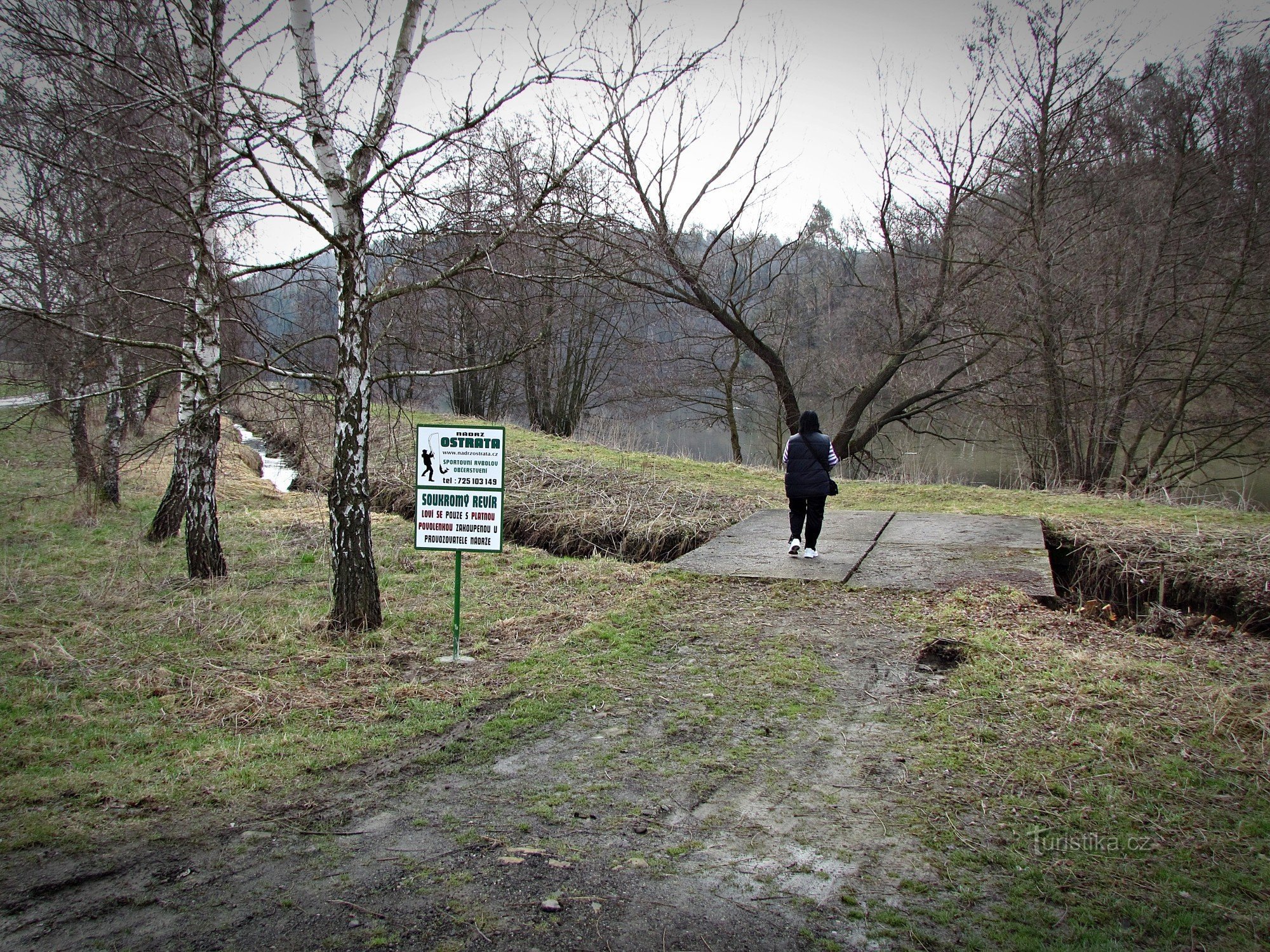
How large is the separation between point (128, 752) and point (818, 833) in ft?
12.2

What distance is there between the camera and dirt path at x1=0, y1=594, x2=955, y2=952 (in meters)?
2.89

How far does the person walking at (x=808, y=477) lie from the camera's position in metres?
8.77

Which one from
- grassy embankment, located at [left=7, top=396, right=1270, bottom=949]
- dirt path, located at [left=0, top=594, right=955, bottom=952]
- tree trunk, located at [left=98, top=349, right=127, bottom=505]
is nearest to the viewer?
dirt path, located at [left=0, top=594, right=955, bottom=952]

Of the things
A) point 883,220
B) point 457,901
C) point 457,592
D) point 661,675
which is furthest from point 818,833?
point 883,220

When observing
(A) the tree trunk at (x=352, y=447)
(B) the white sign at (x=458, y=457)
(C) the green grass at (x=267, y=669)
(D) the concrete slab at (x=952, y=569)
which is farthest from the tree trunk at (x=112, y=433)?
(D) the concrete slab at (x=952, y=569)

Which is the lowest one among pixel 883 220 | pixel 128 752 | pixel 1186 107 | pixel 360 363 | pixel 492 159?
pixel 128 752

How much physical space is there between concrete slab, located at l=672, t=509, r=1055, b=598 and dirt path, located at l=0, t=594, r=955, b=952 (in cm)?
342

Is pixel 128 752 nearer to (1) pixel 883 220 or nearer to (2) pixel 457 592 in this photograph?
(2) pixel 457 592

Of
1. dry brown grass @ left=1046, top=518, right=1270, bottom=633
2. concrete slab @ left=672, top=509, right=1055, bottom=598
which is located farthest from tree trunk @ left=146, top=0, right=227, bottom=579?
dry brown grass @ left=1046, top=518, right=1270, bottom=633

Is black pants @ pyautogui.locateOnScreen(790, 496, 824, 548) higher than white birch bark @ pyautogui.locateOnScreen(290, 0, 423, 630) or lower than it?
lower

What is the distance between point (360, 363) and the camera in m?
6.36

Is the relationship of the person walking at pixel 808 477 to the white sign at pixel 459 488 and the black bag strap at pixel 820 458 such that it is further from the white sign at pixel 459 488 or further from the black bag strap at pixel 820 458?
the white sign at pixel 459 488

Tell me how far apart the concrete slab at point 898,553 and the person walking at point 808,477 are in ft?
1.00

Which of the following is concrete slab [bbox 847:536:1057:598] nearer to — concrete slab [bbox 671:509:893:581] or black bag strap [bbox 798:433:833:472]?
concrete slab [bbox 671:509:893:581]
